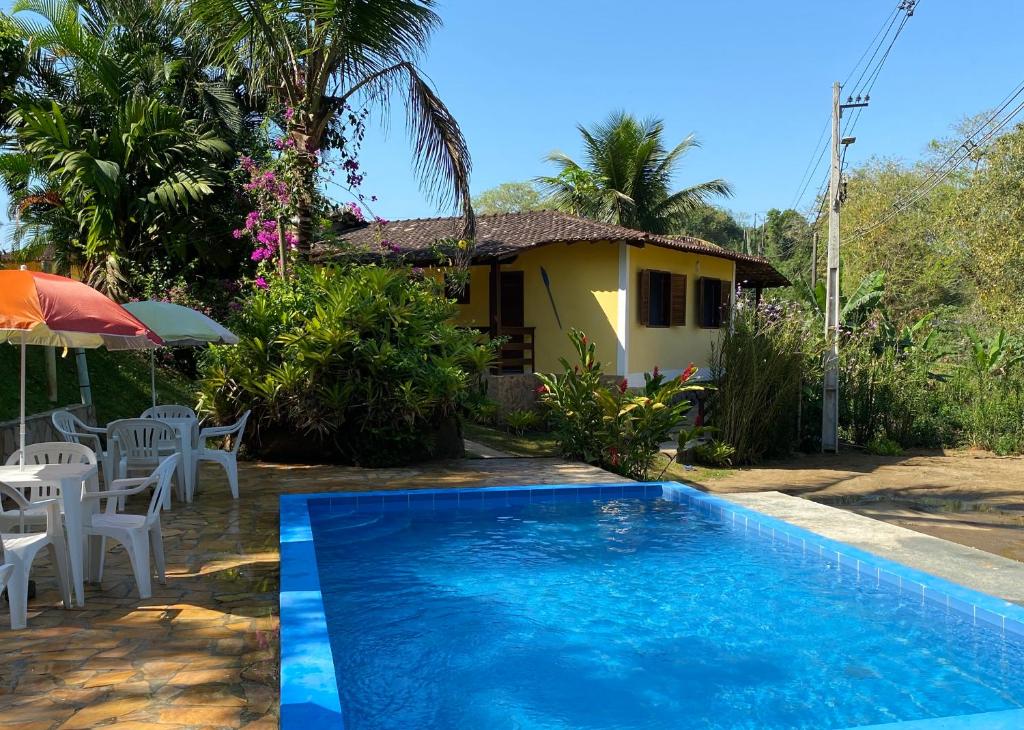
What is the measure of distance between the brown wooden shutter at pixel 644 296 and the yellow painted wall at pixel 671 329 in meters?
0.12

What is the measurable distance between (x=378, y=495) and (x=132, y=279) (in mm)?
10926

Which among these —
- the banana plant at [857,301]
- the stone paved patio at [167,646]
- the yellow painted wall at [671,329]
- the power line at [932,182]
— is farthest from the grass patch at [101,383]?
the power line at [932,182]

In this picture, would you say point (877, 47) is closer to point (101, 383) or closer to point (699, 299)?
point (699, 299)

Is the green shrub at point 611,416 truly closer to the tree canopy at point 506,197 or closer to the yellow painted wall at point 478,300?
the yellow painted wall at point 478,300

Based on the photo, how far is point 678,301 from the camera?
2078cm

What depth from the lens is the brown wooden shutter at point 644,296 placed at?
1920 cm

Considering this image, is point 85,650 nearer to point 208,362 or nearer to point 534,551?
point 534,551

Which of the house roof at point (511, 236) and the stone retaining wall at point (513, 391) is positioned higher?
the house roof at point (511, 236)

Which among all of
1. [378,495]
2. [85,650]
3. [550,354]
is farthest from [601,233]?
[85,650]

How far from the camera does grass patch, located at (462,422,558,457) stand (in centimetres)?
1469

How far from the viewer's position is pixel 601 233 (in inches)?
707

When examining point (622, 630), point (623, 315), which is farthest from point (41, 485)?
point (623, 315)

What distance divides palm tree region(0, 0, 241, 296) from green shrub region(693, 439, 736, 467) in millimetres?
11074

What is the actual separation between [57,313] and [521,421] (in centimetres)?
1238
